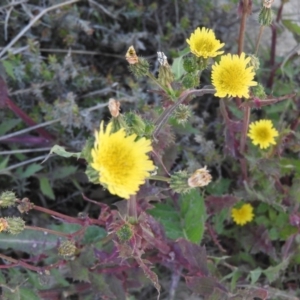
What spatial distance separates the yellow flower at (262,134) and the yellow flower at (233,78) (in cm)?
48

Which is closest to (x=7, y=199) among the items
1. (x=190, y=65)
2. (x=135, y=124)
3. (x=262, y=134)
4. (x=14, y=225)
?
(x=14, y=225)

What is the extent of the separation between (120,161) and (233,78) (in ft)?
1.96

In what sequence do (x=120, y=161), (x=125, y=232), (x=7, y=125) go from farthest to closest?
(x=7, y=125), (x=125, y=232), (x=120, y=161)

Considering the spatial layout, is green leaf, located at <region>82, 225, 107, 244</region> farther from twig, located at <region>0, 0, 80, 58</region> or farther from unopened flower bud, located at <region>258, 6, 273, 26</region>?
unopened flower bud, located at <region>258, 6, 273, 26</region>

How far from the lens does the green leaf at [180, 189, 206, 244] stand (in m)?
2.22

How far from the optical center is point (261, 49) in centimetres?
292

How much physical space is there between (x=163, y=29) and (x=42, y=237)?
145 centimetres

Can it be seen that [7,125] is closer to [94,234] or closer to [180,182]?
[94,234]

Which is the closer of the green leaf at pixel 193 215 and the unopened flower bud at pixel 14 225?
the unopened flower bud at pixel 14 225

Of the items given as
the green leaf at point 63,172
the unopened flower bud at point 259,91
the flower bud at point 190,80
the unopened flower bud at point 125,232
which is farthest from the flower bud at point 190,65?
the green leaf at point 63,172

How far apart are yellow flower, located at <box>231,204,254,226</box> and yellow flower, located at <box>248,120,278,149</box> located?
0.40 metres

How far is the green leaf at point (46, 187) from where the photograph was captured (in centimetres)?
238

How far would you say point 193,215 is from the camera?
2.29m

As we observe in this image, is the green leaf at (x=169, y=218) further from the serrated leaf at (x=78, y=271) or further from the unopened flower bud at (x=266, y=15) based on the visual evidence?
the unopened flower bud at (x=266, y=15)
